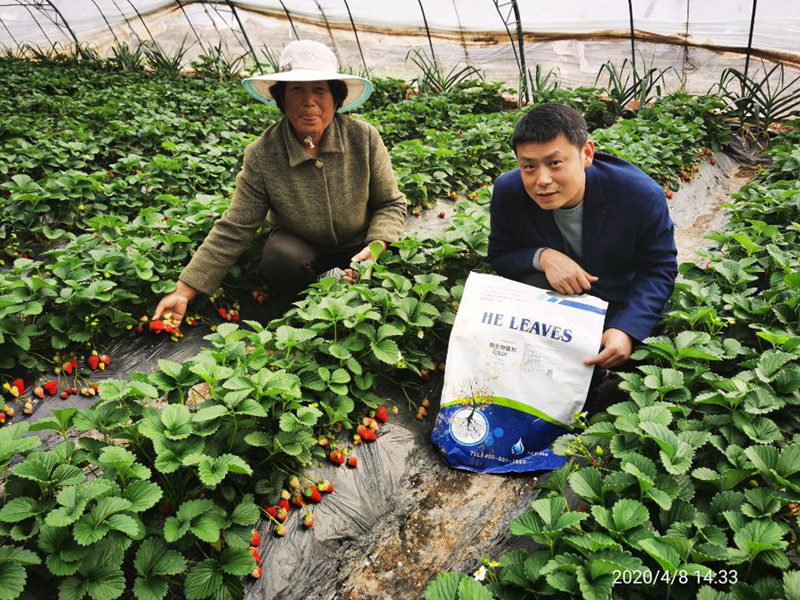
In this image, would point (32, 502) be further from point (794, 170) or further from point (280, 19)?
point (280, 19)

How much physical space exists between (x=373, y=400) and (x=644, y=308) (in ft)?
3.55

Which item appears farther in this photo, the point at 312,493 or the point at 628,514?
the point at 312,493

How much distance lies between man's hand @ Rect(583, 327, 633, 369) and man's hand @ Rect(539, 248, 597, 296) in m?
0.19

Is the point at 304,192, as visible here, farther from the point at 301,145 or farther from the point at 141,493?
the point at 141,493

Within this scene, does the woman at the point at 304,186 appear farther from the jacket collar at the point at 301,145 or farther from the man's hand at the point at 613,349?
the man's hand at the point at 613,349

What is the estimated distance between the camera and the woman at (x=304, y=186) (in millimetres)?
2537

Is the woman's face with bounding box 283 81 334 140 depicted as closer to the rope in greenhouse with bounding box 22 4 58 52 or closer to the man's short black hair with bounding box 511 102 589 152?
the man's short black hair with bounding box 511 102 589 152

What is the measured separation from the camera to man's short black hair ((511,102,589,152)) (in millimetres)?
1837

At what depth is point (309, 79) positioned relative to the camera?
233 cm

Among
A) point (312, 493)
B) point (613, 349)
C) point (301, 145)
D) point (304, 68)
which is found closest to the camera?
point (312, 493)

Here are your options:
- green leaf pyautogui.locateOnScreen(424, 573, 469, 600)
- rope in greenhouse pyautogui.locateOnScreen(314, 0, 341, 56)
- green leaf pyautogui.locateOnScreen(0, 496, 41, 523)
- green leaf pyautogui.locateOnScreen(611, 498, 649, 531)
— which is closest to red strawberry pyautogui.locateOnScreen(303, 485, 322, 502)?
green leaf pyautogui.locateOnScreen(424, 573, 469, 600)

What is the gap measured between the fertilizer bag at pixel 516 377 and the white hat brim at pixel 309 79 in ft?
4.10

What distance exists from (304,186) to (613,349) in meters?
1.65
